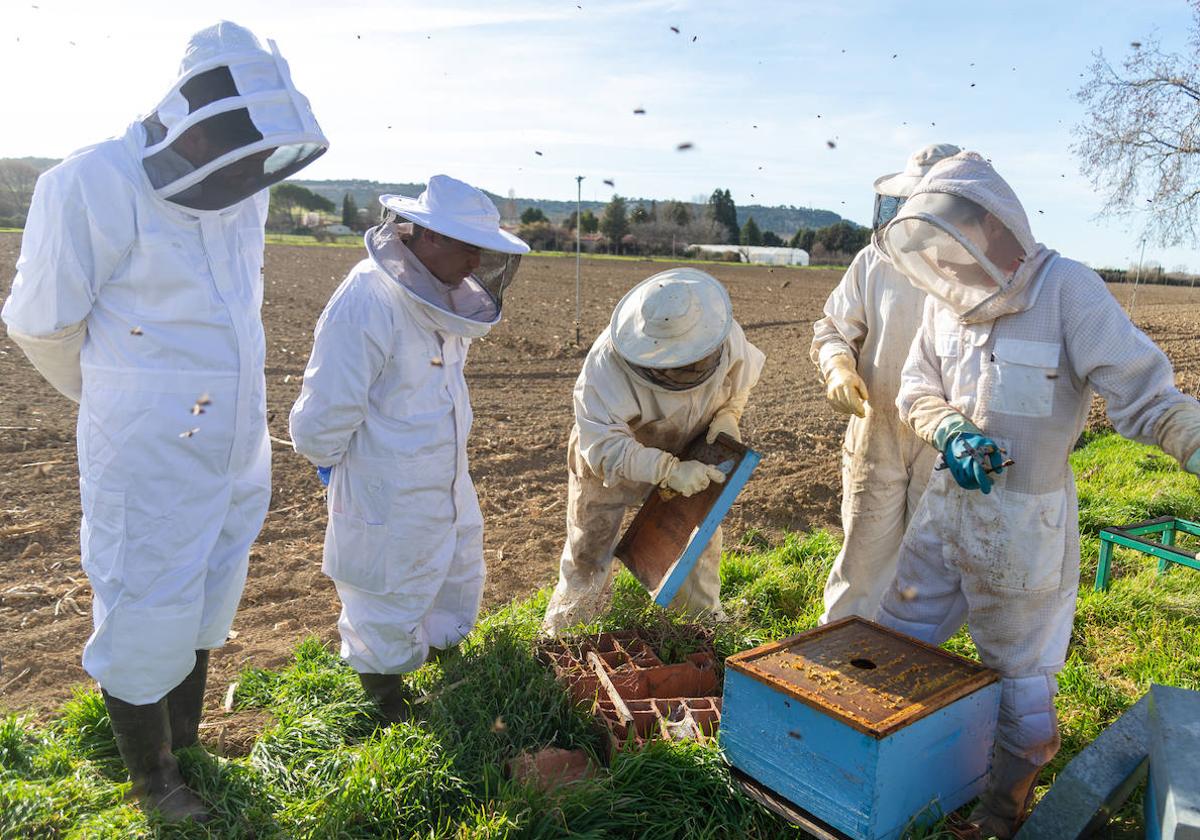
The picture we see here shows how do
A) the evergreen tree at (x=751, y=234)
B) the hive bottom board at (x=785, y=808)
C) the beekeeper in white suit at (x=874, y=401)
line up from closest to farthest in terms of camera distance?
the hive bottom board at (x=785, y=808) → the beekeeper in white suit at (x=874, y=401) → the evergreen tree at (x=751, y=234)

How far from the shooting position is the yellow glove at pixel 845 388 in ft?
12.0

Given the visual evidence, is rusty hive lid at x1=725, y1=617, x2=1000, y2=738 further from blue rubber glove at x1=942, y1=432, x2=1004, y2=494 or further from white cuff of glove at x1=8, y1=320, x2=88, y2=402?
white cuff of glove at x1=8, y1=320, x2=88, y2=402

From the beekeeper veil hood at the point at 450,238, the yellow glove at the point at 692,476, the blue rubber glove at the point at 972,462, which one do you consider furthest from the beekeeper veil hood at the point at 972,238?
the beekeeper veil hood at the point at 450,238

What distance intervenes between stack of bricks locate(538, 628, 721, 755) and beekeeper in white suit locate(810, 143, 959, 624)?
914mm

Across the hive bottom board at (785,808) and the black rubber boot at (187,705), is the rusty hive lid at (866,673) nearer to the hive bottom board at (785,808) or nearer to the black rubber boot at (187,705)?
the hive bottom board at (785,808)

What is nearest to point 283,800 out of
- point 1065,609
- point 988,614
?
point 988,614

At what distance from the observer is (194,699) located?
3.06m

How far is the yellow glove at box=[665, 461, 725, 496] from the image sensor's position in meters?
3.35

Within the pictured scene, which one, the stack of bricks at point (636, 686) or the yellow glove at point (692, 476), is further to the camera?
the yellow glove at point (692, 476)

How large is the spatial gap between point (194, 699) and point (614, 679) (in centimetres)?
153

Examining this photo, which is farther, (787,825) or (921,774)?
(787,825)

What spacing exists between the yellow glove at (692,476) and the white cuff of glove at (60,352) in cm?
208

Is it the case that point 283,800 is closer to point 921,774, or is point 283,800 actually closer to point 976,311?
point 921,774

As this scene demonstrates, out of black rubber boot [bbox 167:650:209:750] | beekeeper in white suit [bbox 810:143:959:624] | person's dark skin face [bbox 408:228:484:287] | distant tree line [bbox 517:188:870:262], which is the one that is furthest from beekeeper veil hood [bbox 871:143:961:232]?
distant tree line [bbox 517:188:870:262]
